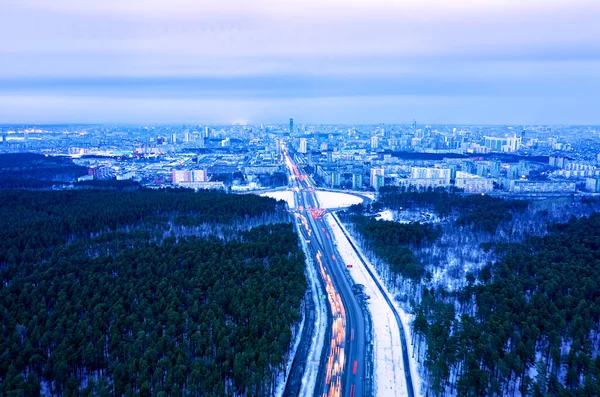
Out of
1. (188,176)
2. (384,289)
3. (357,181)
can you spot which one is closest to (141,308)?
(384,289)

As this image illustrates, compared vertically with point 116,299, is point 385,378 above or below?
below

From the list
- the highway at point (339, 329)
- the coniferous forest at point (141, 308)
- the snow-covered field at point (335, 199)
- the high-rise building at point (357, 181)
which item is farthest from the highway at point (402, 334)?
the high-rise building at point (357, 181)

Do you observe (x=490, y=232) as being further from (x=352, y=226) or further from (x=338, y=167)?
(x=338, y=167)

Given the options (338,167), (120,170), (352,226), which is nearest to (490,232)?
(352,226)

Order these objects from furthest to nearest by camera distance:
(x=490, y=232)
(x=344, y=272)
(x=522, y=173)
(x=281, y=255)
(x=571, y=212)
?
1. (x=522, y=173)
2. (x=571, y=212)
3. (x=490, y=232)
4. (x=344, y=272)
5. (x=281, y=255)

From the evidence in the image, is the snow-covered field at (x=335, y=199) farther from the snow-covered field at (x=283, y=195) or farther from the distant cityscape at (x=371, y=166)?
the distant cityscape at (x=371, y=166)

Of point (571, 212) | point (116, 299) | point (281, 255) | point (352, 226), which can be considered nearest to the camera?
point (116, 299)
